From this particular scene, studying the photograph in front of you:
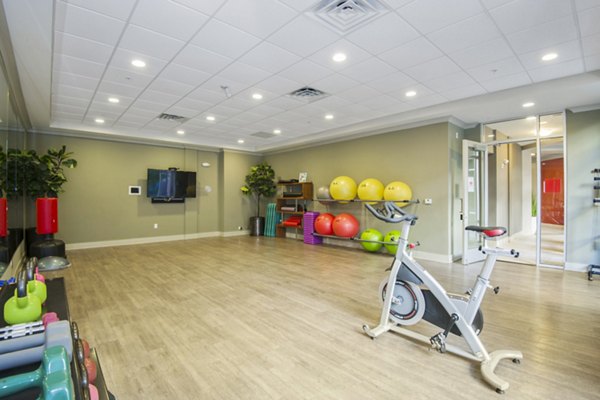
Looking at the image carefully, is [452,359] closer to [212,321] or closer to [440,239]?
[212,321]

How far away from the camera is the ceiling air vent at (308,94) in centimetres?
496

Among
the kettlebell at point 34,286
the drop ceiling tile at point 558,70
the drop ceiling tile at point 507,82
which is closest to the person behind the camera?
the kettlebell at point 34,286

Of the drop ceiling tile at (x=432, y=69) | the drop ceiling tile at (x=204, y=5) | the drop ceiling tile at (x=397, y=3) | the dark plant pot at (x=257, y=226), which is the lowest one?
the dark plant pot at (x=257, y=226)

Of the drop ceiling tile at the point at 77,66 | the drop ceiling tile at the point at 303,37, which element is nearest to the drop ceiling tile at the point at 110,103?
the drop ceiling tile at the point at 77,66

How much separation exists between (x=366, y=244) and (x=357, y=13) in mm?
5142

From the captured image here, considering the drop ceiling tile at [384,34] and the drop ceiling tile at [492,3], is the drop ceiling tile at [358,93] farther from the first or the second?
the drop ceiling tile at [492,3]

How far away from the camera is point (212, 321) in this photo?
3.27 meters

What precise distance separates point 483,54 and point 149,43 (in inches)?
155

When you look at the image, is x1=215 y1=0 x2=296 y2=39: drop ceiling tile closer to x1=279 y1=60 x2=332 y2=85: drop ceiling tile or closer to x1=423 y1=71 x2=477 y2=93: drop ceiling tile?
x1=279 y1=60 x2=332 y2=85: drop ceiling tile

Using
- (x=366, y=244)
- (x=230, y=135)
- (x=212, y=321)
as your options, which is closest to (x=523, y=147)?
(x=366, y=244)

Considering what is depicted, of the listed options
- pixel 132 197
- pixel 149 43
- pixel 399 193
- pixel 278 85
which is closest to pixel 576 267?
pixel 399 193

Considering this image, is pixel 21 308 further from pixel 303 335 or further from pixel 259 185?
pixel 259 185

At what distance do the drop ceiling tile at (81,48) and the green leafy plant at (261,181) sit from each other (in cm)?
638

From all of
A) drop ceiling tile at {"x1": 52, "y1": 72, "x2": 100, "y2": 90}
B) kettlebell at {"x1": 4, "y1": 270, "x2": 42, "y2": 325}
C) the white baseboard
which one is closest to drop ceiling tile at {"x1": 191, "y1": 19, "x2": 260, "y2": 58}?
drop ceiling tile at {"x1": 52, "y1": 72, "x2": 100, "y2": 90}
